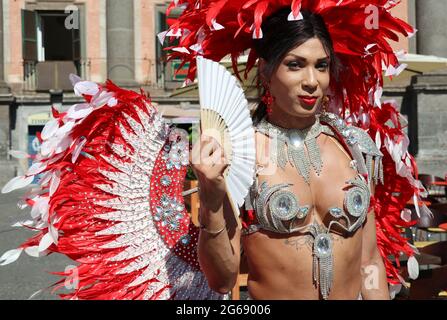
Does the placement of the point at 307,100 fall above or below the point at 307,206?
above

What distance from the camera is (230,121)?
1.75 m

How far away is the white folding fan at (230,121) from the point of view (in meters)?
1.71

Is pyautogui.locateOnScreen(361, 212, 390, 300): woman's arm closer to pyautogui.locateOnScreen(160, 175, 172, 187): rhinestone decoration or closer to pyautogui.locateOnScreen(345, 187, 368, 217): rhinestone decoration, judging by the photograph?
pyautogui.locateOnScreen(345, 187, 368, 217): rhinestone decoration

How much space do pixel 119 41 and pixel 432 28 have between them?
29.7 ft

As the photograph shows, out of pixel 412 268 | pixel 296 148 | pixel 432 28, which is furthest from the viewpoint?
pixel 432 28

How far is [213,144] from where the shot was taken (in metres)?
1.66

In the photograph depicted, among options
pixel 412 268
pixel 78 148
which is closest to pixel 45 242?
pixel 78 148

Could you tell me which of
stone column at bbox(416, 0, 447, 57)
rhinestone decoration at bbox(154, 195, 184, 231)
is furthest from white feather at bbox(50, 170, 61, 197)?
stone column at bbox(416, 0, 447, 57)

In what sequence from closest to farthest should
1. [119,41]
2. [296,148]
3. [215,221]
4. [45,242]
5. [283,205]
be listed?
1. [215,221]
2. [283,205]
3. [296,148]
4. [45,242]
5. [119,41]

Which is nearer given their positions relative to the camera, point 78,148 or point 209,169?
point 209,169

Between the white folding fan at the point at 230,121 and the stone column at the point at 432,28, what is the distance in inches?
652

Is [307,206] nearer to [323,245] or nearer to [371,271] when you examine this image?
[323,245]
